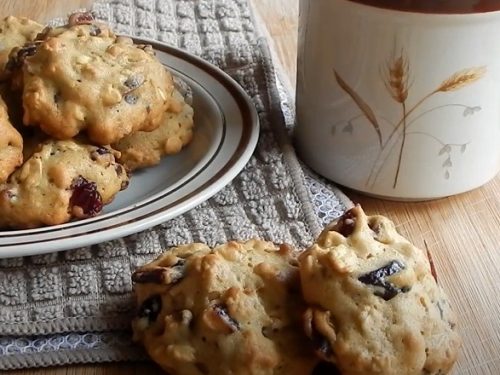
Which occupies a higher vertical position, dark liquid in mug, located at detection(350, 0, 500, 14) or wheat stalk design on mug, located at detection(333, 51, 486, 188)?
dark liquid in mug, located at detection(350, 0, 500, 14)

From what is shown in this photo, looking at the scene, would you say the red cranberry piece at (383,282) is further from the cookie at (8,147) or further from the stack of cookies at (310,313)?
the cookie at (8,147)

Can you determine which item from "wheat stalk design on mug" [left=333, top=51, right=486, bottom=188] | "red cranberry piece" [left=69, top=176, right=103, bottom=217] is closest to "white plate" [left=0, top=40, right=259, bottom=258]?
"red cranberry piece" [left=69, top=176, right=103, bottom=217]

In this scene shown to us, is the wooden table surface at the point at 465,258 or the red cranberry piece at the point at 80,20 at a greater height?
the red cranberry piece at the point at 80,20

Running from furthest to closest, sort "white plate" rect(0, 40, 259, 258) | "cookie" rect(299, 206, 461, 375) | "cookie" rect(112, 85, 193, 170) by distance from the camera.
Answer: "cookie" rect(112, 85, 193, 170) → "white plate" rect(0, 40, 259, 258) → "cookie" rect(299, 206, 461, 375)

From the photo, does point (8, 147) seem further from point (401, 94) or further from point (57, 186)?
point (401, 94)

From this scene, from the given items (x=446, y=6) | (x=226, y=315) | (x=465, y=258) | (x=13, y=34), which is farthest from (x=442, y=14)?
(x=13, y=34)

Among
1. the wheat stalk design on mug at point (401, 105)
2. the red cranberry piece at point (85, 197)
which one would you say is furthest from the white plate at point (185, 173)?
the wheat stalk design on mug at point (401, 105)

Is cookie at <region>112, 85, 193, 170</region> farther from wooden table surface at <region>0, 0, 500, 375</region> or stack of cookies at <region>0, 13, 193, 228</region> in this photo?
wooden table surface at <region>0, 0, 500, 375</region>
